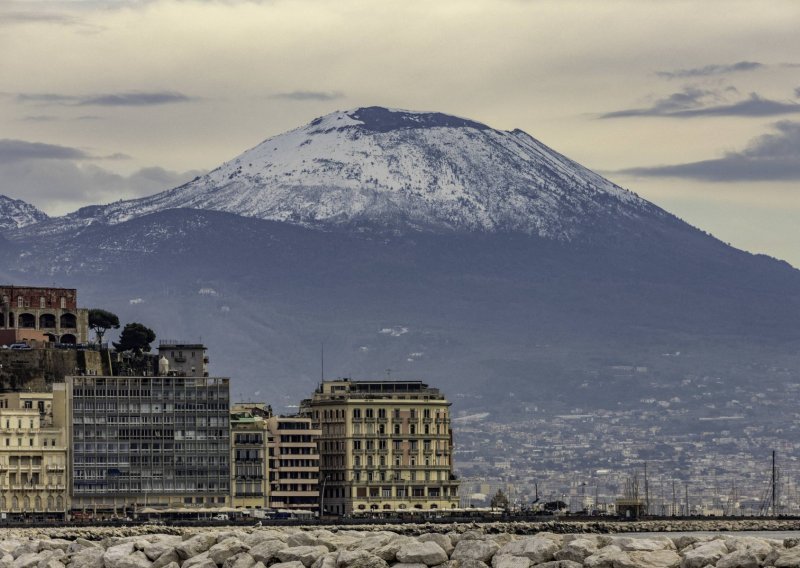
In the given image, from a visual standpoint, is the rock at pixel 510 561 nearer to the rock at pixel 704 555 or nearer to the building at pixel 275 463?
the rock at pixel 704 555

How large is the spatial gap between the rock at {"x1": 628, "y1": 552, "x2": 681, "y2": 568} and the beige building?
99190 mm

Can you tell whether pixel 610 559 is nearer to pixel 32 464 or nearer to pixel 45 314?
pixel 32 464

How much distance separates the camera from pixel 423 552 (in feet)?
175

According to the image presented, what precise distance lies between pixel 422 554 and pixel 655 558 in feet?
17.6

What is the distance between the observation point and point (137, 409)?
15350cm

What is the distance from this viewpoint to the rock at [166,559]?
58.1 meters

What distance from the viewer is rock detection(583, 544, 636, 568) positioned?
166 ft

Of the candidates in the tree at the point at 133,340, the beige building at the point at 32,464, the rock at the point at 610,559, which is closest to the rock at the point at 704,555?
Result: the rock at the point at 610,559

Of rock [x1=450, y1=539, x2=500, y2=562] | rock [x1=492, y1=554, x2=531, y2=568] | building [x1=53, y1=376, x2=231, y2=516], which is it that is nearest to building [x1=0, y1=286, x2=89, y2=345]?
building [x1=53, y1=376, x2=231, y2=516]

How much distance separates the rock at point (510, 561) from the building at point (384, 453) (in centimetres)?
10856

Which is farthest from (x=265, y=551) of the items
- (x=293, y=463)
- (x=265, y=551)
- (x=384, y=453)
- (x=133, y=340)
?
(x=133, y=340)

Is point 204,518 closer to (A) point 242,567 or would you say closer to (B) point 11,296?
(B) point 11,296

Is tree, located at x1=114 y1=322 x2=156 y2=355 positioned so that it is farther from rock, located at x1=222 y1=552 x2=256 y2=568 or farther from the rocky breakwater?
rock, located at x1=222 y1=552 x2=256 y2=568

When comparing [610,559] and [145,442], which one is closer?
[610,559]
